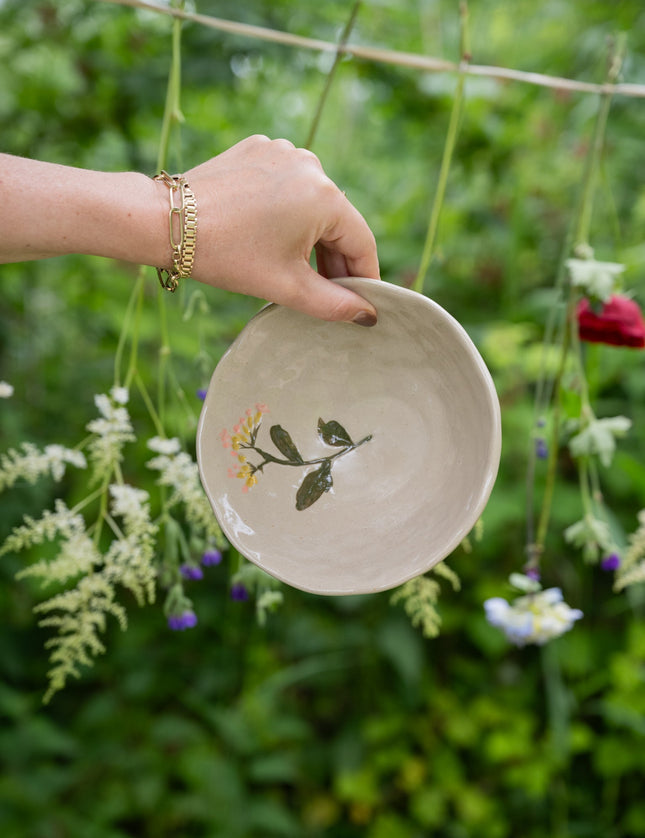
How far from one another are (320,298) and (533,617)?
1.38ft

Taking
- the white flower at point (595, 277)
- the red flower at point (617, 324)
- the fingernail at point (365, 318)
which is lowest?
the red flower at point (617, 324)

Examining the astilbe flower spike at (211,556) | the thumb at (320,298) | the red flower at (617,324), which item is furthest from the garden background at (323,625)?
the thumb at (320,298)

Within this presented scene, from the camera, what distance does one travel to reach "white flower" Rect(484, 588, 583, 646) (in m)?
0.76

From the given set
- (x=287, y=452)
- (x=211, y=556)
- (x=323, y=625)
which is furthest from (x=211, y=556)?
(x=323, y=625)

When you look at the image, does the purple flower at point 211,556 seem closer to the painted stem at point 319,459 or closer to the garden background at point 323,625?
the painted stem at point 319,459

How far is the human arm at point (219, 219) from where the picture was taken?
1.89 ft

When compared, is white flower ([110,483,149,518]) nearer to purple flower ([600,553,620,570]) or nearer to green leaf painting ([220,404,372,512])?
green leaf painting ([220,404,372,512])

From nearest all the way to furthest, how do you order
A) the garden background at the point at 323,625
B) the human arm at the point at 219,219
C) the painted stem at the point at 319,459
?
the human arm at the point at 219,219 < the painted stem at the point at 319,459 < the garden background at the point at 323,625

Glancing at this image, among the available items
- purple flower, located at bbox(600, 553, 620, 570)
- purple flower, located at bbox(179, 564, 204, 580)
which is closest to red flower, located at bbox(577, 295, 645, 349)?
purple flower, located at bbox(600, 553, 620, 570)

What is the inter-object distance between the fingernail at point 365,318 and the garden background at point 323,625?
0.68 meters

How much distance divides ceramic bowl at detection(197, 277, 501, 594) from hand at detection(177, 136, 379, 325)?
0.04m

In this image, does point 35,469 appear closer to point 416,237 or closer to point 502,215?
point 416,237

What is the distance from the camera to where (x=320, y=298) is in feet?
1.94

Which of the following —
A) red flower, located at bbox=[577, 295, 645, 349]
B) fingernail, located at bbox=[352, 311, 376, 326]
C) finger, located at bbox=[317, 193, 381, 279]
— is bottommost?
red flower, located at bbox=[577, 295, 645, 349]
